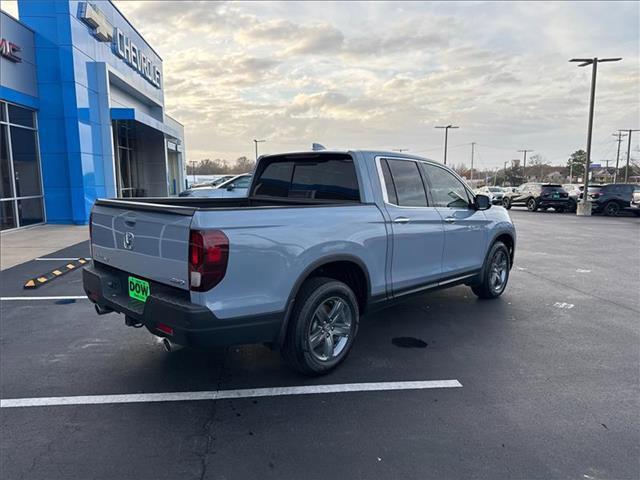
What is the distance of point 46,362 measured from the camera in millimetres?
4242

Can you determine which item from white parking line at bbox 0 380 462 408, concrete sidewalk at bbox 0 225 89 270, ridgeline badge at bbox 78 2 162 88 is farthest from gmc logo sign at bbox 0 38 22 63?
white parking line at bbox 0 380 462 408

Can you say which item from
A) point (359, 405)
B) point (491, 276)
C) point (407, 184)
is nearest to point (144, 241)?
point (359, 405)

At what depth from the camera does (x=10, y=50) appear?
44.8 feet

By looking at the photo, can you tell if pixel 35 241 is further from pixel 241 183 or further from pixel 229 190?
pixel 241 183

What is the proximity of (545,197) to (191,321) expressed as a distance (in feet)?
85.3

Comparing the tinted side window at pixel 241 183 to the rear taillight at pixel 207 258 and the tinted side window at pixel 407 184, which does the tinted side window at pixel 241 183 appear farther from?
the rear taillight at pixel 207 258

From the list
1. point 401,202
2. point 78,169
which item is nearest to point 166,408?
point 401,202

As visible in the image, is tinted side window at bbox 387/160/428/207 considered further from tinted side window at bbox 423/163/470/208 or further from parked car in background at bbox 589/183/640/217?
parked car in background at bbox 589/183/640/217

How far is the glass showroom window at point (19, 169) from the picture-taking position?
13773 mm

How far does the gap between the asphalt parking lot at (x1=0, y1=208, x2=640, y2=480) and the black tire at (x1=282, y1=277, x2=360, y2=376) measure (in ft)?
0.59

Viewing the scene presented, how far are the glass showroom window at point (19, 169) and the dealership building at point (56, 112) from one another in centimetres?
3

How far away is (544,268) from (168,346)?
23.8ft

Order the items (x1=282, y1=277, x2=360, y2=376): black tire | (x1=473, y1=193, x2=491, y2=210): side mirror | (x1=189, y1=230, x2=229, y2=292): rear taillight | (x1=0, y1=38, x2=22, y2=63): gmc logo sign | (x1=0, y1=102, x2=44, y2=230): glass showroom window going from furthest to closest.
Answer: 1. (x1=0, y1=102, x2=44, y2=230): glass showroom window
2. (x1=0, y1=38, x2=22, y2=63): gmc logo sign
3. (x1=473, y1=193, x2=491, y2=210): side mirror
4. (x1=282, y1=277, x2=360, y2=376): black tire
5. (x1=189, y1=230, x2=229, y2=292): rear taillight

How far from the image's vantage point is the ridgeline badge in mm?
16391
